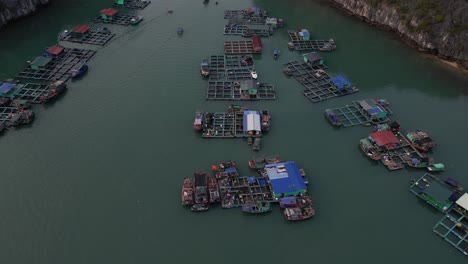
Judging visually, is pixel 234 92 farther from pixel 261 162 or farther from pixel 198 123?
pixel 261 162

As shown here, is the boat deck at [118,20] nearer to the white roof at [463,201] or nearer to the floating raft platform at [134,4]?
the floating raft platform at [134,4]

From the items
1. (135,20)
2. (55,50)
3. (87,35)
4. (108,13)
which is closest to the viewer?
(55,50)

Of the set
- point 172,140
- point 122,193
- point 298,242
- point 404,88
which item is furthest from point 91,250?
point 404,88

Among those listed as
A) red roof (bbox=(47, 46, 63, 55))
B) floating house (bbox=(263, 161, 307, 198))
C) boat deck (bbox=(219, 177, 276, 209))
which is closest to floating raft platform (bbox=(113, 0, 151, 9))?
red roof (bbox=(47, 46, 63, 55))

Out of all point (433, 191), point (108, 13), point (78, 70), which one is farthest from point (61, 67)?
point (433, 191)

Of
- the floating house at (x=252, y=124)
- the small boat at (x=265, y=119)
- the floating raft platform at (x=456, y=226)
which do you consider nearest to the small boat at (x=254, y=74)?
the small boat at (x=265, y=119)

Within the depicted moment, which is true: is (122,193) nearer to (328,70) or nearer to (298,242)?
(298,242)
